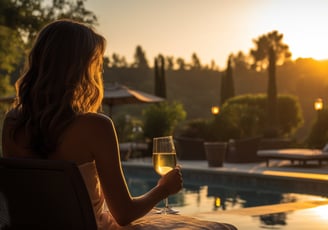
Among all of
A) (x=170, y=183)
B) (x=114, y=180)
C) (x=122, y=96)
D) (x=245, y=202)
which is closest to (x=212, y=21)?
(x=122, y=96)

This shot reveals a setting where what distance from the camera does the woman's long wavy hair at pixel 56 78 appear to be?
157cm

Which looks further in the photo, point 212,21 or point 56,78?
point 212,21

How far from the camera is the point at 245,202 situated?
8.21m

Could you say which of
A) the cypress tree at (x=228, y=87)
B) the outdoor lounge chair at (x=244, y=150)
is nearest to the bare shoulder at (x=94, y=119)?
Answer: the outdoor lounge chair at (x=244, y=150)

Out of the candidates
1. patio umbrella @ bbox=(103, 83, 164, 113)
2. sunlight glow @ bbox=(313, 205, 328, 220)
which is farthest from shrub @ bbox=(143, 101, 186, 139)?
sunlight glow @ bbox=(313, 205, 328, 220)

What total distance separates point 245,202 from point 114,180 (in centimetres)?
686

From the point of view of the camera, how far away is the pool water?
478 centimetres

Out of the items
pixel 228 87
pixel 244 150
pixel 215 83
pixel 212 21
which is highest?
pixel 212 21

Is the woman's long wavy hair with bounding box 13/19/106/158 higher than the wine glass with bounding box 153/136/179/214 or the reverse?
higher

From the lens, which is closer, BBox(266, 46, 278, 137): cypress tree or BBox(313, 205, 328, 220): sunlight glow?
BBox(313, 205, 328, 220): sunlight glow

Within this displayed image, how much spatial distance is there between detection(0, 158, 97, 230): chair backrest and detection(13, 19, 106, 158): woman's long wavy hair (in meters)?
0.09

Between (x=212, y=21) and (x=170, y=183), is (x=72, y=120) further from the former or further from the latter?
(x=212, y=21)

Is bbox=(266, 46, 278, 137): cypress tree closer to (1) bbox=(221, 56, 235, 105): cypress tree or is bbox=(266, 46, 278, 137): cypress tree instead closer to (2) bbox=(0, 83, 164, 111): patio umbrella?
(2) bbox=(0, 83, 164, 111): patio umbrella

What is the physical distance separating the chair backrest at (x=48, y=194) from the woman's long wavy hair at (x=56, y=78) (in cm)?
9
